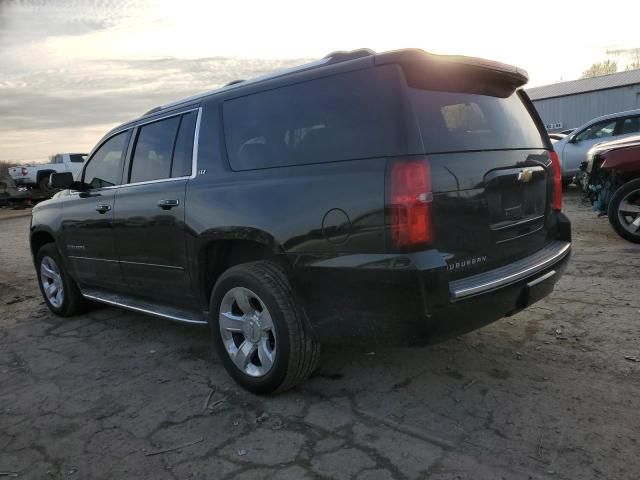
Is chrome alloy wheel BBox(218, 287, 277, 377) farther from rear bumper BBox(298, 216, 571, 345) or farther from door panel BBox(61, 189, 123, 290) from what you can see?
door panel BBox(61, 189, 123, 290)

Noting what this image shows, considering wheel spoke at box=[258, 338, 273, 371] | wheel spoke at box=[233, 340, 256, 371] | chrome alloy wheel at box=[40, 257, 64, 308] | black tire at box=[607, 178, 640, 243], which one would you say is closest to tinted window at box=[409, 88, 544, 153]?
wheel spoke at box=[258, 338, 273, 371]

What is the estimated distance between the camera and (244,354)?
3475 mm

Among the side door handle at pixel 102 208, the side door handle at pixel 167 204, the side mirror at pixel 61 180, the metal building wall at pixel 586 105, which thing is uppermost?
the metal building wall at pixel 586 105

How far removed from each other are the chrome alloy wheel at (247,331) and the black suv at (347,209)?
1cm

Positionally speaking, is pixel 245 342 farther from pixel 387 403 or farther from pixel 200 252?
pixel 387 403

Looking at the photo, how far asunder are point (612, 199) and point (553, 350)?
4040mm

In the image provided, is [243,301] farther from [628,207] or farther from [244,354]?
[628,207]

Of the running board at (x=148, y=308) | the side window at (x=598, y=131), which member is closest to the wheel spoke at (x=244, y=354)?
the running board at (x=148, y=308)

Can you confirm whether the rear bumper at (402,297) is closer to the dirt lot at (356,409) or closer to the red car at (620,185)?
the dirt lot at (356,409)

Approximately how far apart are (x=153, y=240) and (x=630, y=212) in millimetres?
5965

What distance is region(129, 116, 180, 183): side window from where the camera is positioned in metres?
4.06

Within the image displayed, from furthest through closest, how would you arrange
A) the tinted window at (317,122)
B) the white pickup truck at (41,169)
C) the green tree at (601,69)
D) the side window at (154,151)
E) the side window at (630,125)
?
Result: the green tree at (601,69)
the white pickup truck at (41,169)
the side window at (630,125)
the side window at (154,151)
the tinted window at (317,122)

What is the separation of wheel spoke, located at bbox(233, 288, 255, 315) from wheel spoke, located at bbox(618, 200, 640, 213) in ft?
18.4

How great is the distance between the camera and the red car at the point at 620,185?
6887 millimetres
